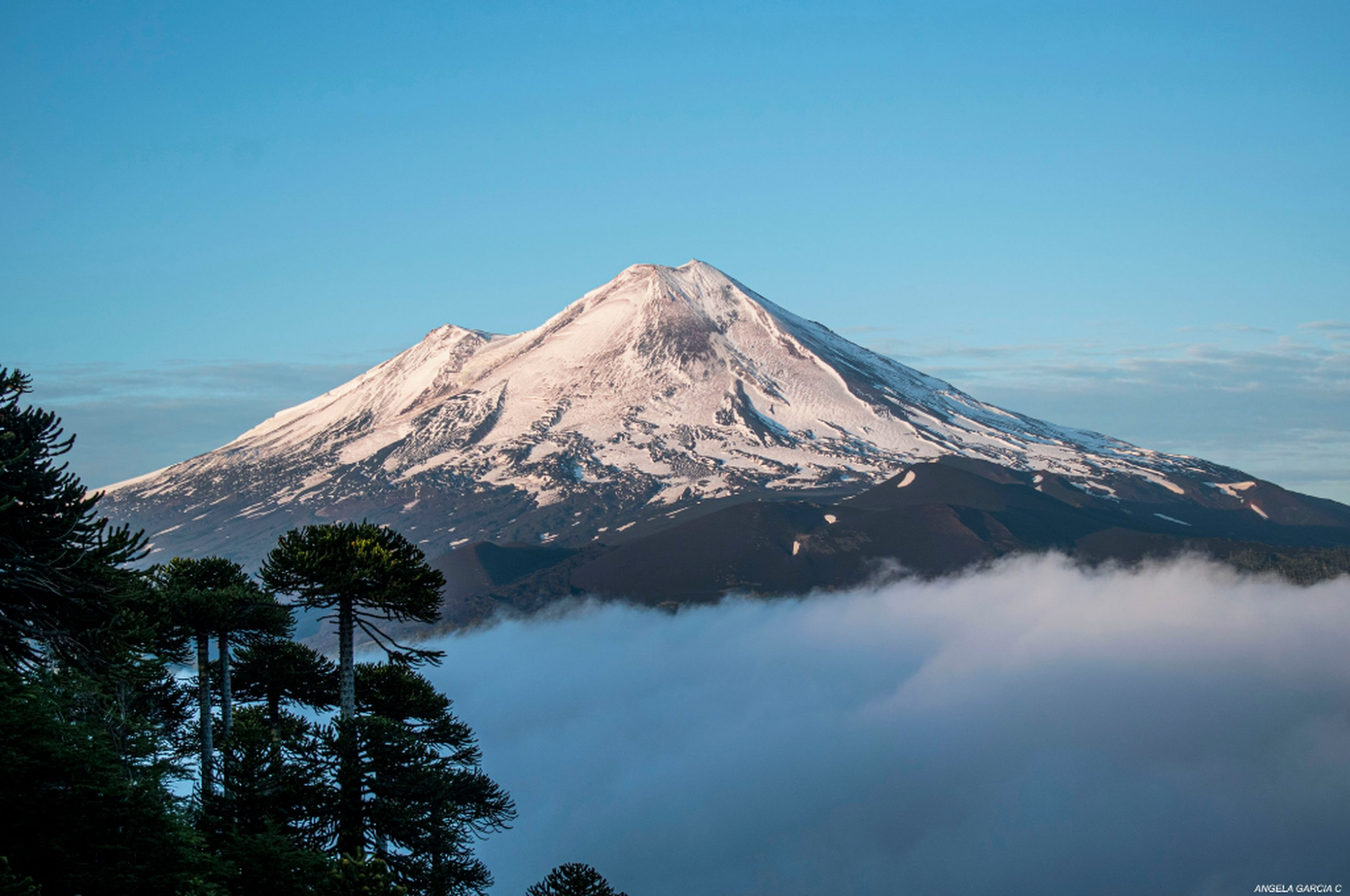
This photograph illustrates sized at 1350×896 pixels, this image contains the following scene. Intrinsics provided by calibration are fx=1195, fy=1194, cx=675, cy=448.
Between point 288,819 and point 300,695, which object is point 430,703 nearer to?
point 300,695

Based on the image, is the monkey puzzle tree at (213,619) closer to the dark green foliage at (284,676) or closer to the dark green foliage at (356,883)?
the dark green foliage at (284,676)

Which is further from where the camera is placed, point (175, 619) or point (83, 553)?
point (175, 619)

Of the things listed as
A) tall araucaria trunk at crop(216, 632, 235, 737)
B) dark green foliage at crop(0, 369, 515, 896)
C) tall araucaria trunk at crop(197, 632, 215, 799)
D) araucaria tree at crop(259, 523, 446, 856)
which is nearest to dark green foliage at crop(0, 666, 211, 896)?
dark green foliage at crop(0, 369, 515, 896)

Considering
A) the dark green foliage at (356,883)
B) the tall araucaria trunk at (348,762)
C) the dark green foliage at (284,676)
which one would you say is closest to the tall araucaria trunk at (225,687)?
the dark green foliage at (284,676)

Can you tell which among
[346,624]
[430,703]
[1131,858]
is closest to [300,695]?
[430,703]

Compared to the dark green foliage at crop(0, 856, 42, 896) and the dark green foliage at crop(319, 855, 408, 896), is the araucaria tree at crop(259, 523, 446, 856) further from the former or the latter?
the dark green foliage at crop(0, 856, 42, 896)

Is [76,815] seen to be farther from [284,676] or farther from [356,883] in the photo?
[284,676]
